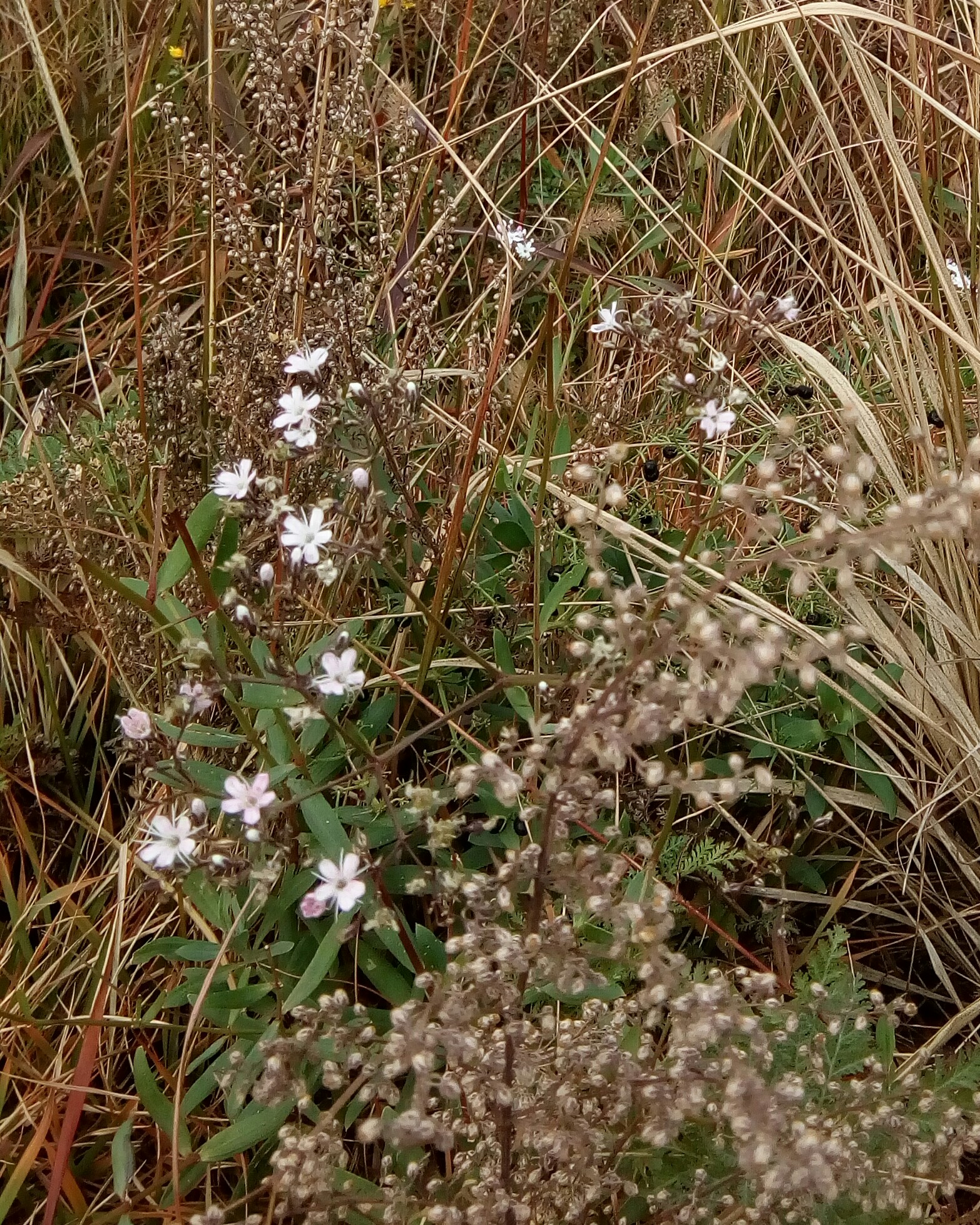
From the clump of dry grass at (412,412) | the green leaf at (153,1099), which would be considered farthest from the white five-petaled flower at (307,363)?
the green leaf at (153,1099)

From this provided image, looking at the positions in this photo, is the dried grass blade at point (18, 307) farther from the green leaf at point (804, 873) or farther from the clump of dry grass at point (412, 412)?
the green leaf at point (804, 873)

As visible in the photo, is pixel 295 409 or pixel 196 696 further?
pixel 295 409

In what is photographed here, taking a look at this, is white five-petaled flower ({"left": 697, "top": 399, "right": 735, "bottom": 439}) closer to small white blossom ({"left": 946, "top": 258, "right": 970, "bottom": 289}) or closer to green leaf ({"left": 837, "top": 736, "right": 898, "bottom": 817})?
green leaf ({"left": 837, "top": 736, "right": 898, "bottom": 817})


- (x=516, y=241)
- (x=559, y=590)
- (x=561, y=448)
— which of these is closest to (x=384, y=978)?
(x=559, y=590)

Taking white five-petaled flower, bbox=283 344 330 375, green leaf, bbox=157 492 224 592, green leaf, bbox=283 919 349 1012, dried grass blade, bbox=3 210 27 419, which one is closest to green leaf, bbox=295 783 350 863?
green leaf, bbox=283 919 349 1012

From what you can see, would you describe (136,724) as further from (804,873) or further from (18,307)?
(18,307)
